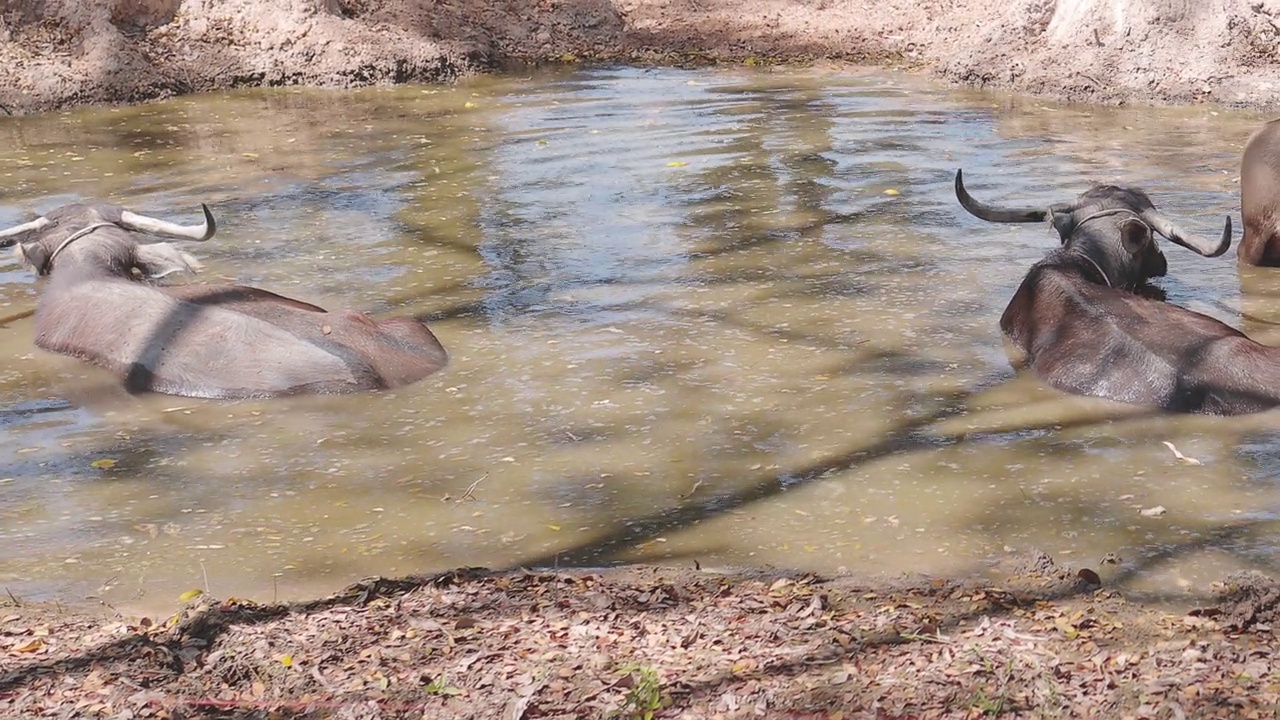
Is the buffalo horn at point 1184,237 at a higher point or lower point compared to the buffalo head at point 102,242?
higher

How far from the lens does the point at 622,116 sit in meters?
13.3

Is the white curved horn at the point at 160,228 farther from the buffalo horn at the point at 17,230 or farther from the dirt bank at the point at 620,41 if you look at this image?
the dirt bank at the point at 620,41

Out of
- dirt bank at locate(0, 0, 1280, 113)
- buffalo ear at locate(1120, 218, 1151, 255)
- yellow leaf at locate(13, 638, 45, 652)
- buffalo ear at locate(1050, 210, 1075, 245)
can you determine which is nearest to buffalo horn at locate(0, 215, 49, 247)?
yellow leaf at locate(13, 638, 45, 652)

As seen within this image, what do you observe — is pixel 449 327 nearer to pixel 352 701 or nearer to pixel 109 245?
pixel 109 245

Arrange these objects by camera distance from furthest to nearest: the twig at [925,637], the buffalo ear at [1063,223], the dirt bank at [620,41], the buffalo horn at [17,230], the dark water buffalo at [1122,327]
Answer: the dirt bank at [620,41] → the buffalo horn at [17,230] → the buffalo ear at [1063,223] → the dark water buffalo at [1122,327] → the twig at [925,637]

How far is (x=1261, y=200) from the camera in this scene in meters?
8.52

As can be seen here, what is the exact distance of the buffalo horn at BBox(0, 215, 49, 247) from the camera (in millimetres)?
8266

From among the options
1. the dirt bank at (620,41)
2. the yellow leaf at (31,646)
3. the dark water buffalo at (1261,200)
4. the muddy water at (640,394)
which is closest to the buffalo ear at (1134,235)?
the muddy water at (640,394)

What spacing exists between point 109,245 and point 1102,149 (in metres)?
7.14

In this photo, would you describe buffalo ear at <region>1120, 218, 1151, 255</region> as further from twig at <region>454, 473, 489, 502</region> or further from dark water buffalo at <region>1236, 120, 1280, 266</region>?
twig at <region>454, 473, 489, 502</region>

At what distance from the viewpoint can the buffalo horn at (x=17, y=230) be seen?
8266mm

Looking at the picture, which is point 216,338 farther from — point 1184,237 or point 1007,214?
point 1184,237

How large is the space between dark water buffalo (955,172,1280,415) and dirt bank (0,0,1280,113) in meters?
5.75

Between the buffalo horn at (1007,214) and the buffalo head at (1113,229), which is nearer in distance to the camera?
the buffalo head at (1113,229)
